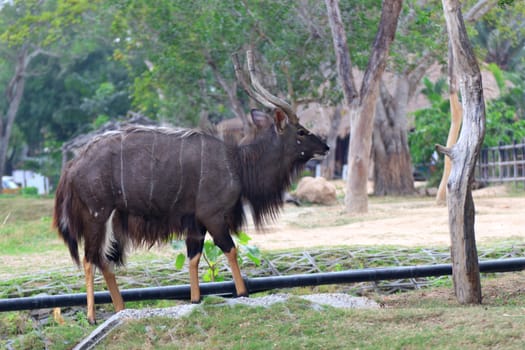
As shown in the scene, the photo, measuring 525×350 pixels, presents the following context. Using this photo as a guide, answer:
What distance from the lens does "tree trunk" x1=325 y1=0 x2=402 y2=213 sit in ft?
50.2

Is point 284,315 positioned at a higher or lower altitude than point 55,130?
lower

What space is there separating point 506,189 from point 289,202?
20.4ft

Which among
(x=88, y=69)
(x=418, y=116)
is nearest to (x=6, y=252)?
(x=418, y=116)

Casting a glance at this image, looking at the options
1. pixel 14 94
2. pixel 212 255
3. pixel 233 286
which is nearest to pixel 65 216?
pixel 233 286

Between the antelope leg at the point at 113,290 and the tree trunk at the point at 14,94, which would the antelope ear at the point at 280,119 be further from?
the tree trunk at the point at 14,94

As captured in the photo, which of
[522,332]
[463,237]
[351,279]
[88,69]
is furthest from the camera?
[88,69]

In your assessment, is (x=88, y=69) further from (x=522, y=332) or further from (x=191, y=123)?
(x=522, y=332)

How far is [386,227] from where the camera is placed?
13.3 meters

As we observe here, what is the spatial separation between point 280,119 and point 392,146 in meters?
16.5

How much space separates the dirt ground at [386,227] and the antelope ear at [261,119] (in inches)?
86.1

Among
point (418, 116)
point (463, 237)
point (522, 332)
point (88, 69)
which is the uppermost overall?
point (88, 69)

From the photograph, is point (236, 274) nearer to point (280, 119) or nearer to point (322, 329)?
point (322, 329)

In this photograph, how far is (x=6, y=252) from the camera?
12.3 m

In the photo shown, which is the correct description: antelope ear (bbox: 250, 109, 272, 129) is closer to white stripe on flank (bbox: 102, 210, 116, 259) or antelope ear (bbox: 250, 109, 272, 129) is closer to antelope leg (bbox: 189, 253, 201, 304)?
antelope leg (bbox: 189, 253, 201, 304)
